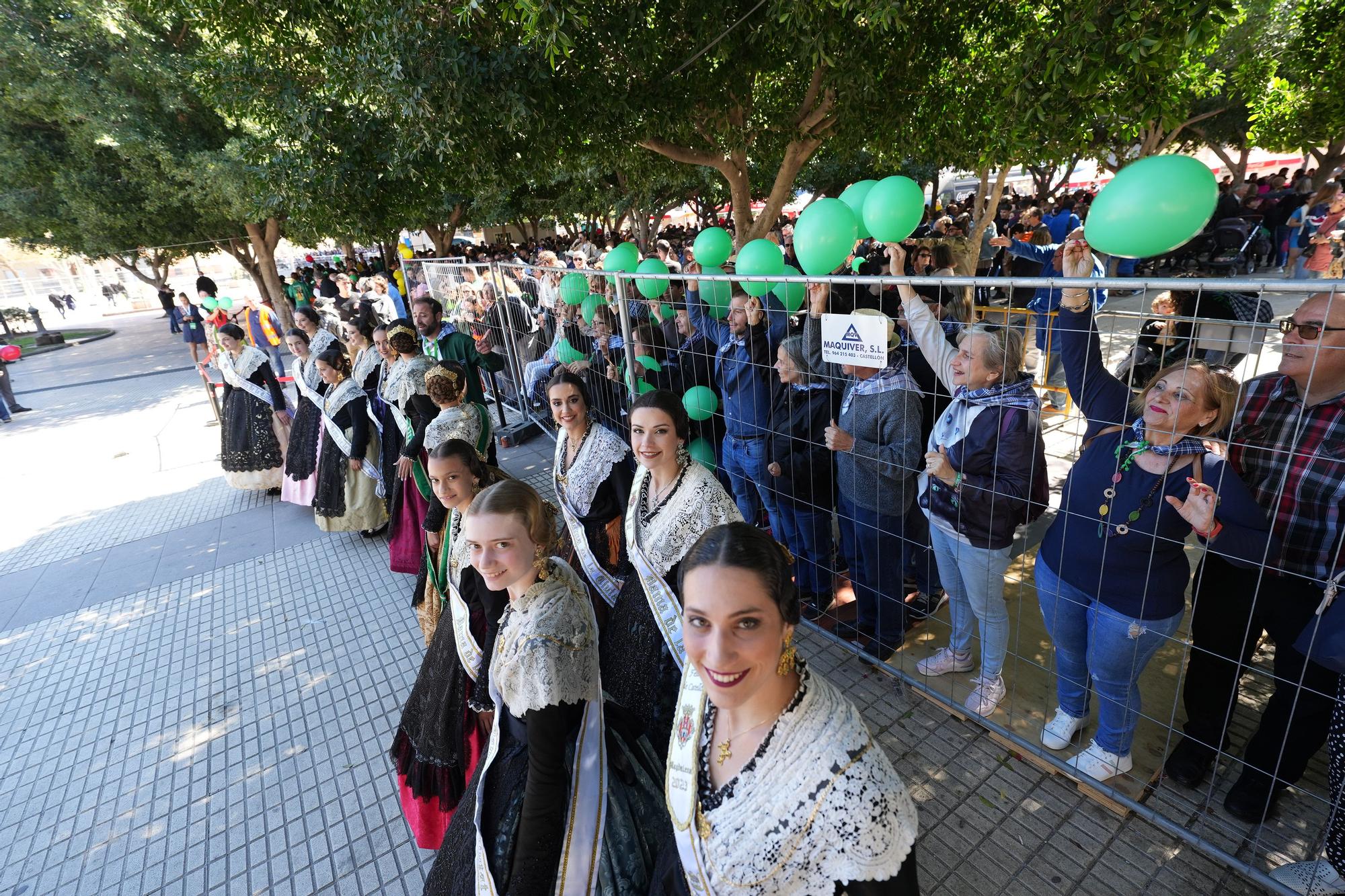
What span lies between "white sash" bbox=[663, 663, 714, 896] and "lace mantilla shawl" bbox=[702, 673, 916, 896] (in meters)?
0.04

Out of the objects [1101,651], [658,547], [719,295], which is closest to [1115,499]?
[1101,651]

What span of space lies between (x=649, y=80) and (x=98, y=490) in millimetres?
8177

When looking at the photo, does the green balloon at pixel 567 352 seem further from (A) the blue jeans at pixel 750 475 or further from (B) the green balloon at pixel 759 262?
(B) the green balloon at pixel 759 262

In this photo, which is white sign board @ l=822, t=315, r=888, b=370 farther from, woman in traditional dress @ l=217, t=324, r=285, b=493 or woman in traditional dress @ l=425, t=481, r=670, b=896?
woman in traditional dress @ l=217, t=324, r=285, b=493

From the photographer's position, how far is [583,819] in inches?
69.9

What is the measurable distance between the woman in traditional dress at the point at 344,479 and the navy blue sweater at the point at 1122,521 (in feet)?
15.6

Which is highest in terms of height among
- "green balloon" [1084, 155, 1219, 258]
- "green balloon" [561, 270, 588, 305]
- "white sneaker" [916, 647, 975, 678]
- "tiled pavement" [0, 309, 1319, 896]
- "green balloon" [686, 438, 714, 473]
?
"green balloon" [1084, 155, 1219, 258]

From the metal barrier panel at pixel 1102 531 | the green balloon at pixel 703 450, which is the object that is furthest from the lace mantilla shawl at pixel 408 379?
the green balloon at pixel 703 450

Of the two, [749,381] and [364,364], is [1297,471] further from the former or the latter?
[364,364]

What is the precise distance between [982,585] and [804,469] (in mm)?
1151

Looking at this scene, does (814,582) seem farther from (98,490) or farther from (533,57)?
(98,490)

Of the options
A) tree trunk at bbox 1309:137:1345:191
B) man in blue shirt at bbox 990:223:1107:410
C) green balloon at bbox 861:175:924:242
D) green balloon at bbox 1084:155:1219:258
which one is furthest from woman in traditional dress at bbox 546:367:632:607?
tree trunk at bbox 1309:137:1345:191

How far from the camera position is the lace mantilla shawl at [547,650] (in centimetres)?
171

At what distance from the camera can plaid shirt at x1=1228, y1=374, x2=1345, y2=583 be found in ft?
6.35
